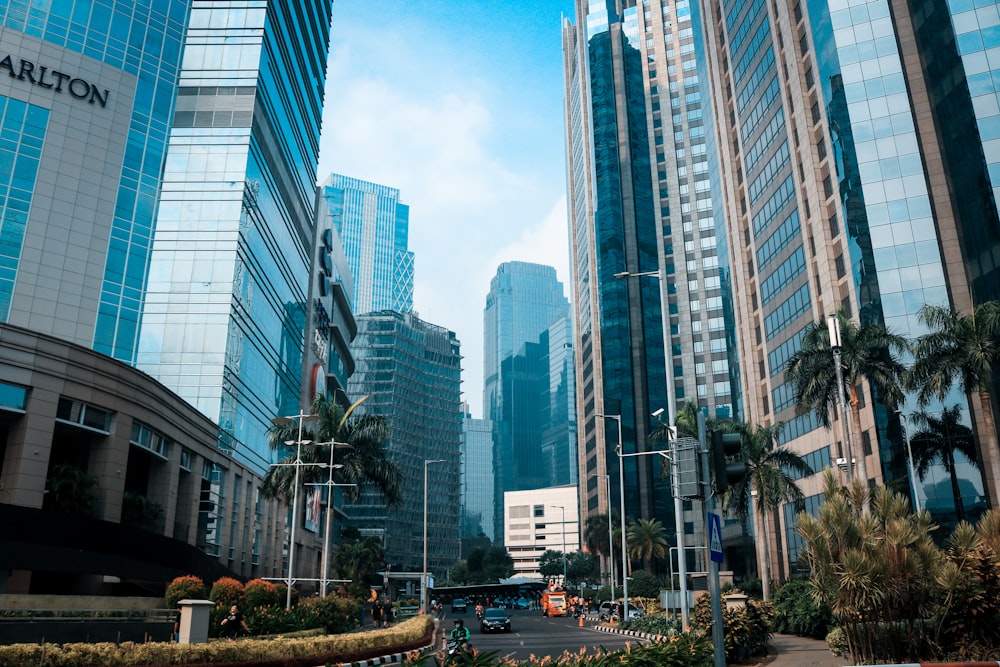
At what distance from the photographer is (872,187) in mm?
58719

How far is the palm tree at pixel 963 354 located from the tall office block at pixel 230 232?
160ft

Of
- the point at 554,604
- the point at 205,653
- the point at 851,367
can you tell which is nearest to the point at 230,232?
the point at 554,604

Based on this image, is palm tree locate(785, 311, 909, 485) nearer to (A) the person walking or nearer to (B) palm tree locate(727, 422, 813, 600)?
(B) palm tree locate(727, 422, 813, 600)

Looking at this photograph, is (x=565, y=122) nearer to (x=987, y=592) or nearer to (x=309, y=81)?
(x=309, y=81)

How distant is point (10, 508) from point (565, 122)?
511 feet

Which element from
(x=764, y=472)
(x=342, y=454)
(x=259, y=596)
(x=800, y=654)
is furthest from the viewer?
(x=342, y=454)

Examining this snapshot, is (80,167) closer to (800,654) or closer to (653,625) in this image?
(653,625)

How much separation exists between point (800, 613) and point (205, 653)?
83.4 feet

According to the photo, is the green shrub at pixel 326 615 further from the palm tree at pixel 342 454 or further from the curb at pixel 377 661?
the palm tree at pixel 342 454

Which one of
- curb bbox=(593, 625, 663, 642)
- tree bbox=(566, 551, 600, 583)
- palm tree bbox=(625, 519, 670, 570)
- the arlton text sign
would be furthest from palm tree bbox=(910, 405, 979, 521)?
tree bbox=(566, 551, 600, 583)

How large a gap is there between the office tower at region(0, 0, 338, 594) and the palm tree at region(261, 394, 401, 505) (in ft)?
19.5

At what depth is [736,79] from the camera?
84562 millimetres

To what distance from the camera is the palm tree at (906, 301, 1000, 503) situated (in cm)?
4144

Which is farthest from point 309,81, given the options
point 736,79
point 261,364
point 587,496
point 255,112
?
point 587,496
